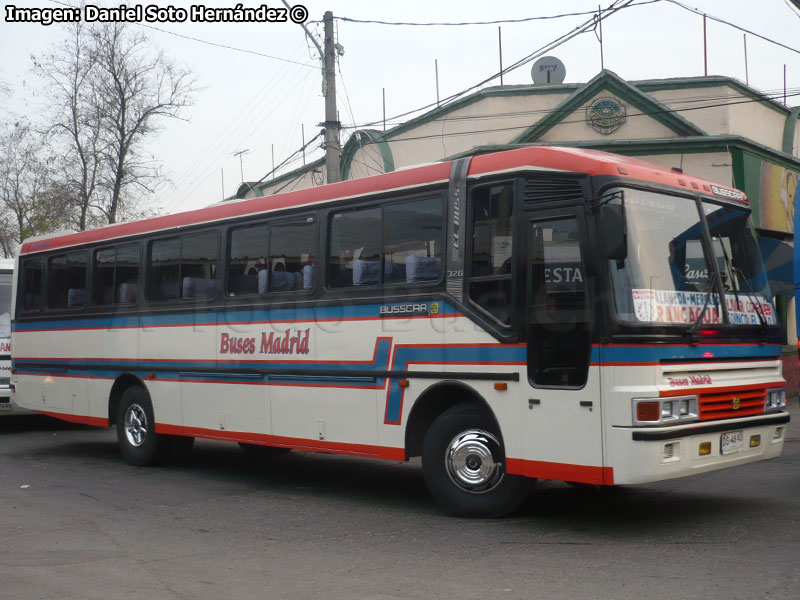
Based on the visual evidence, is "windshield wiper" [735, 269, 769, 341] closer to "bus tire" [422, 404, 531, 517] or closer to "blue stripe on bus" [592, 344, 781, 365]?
"blue stripe on bus" [592, 344, 781, 365]

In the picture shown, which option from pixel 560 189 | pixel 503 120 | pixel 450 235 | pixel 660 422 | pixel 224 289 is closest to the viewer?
pixel 660 422

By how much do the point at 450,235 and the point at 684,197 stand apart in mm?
1983

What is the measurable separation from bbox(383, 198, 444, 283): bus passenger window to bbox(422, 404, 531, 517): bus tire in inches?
50.7

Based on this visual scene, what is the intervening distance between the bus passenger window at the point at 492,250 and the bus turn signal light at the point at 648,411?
133 cm

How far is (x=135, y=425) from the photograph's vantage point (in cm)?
1262

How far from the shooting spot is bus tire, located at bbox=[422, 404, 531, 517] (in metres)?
8.11

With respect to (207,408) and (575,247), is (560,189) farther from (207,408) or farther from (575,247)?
(207,408)

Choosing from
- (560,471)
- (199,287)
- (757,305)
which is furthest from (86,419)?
(757,305)

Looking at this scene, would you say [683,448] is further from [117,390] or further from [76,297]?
[76,297]

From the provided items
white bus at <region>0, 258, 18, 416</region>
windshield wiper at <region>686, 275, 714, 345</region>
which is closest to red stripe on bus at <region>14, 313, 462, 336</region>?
windshield wiper at <region>686, 275, 714, 345</region>

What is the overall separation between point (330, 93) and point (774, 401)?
1204 centimetres

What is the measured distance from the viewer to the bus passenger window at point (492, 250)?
26.2 feet

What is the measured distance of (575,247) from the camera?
7.58 meters

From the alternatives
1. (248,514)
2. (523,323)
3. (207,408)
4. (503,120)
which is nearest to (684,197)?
(523,323)
